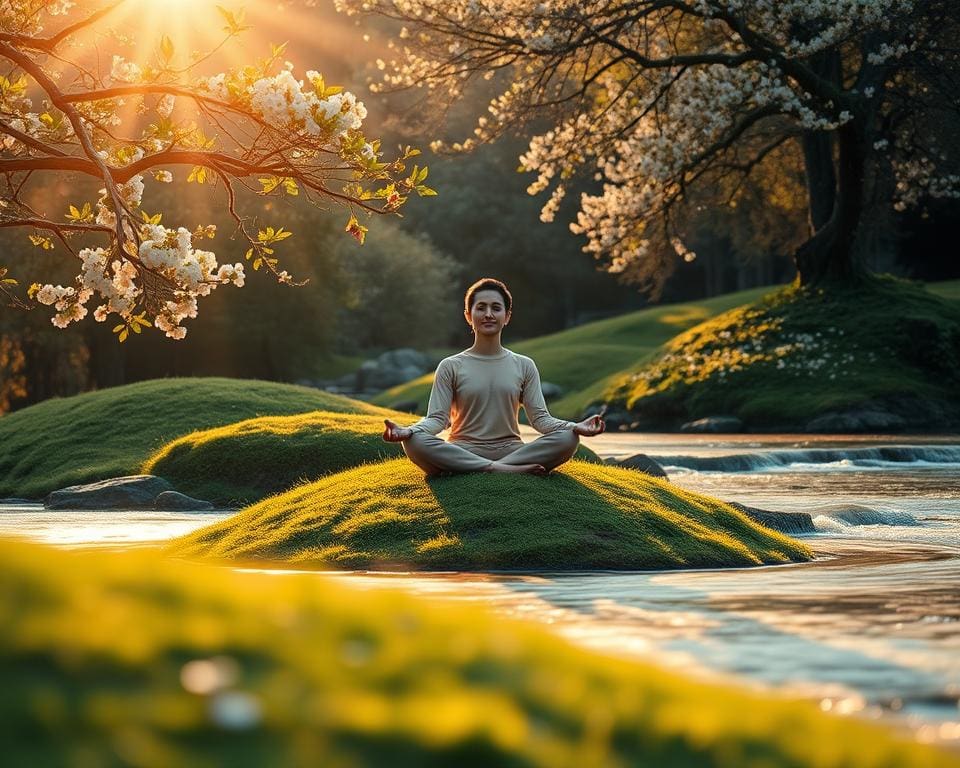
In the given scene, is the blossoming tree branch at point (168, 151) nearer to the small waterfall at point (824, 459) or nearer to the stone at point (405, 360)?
the small waterfall at point (824, 459)

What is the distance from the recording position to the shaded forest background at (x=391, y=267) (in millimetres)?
54125

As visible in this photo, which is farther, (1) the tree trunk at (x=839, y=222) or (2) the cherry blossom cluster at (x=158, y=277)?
(1) the tree trunk at (x=839, y=222)

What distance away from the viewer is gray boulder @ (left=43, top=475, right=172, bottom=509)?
22.7m

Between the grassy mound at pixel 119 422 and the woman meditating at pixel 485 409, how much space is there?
13.2 m

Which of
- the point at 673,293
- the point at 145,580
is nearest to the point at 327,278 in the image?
the point at 673,293

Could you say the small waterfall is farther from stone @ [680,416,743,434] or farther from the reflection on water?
the reflection on water

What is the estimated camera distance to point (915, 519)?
62.5ft

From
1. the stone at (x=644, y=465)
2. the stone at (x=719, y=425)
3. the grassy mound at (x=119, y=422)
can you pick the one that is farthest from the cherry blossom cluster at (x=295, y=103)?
the stone at (x=719, y=425)

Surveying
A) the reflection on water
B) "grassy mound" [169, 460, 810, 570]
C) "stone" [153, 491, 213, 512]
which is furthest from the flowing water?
"stone" [153, 491, 213, 512]

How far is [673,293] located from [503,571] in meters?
87.2

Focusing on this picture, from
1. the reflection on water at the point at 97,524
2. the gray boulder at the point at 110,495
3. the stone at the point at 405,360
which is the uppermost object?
the stone at the point at 405,360

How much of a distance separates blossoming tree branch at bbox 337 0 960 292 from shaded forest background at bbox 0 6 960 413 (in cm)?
160

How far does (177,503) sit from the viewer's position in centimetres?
2256

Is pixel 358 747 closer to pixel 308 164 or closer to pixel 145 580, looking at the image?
pixel 145 580
